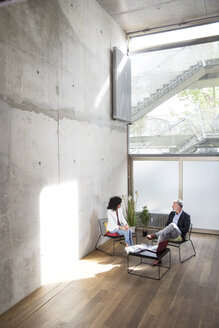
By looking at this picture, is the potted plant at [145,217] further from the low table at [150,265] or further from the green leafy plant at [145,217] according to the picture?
the low table at [150,265]

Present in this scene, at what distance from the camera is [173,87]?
757 centimetres

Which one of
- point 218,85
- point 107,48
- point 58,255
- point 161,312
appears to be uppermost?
point 107,48

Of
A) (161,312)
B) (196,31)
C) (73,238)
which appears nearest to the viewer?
(161,312)

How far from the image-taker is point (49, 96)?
183 inches

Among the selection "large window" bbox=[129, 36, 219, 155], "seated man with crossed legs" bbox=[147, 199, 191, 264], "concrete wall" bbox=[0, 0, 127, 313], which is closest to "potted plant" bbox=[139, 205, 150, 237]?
"concrete wall" bbox=[0, 0, 127, 313]

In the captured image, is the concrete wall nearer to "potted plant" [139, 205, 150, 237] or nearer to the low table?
the low table

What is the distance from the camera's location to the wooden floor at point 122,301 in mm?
3475

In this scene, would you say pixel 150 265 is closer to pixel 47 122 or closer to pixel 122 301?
pixel 122 301

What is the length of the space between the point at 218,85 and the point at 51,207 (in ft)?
16.9

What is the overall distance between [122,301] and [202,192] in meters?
4.26

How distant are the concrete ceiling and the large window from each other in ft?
2.13

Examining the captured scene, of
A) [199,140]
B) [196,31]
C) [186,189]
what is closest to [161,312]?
[186,189]

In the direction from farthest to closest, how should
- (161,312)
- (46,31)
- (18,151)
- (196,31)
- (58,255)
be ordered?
(196,31) < (58,255) < (46,31) < (18,151) < (161,312)

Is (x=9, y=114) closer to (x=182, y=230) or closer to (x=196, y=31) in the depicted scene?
(x=182, y=230)
